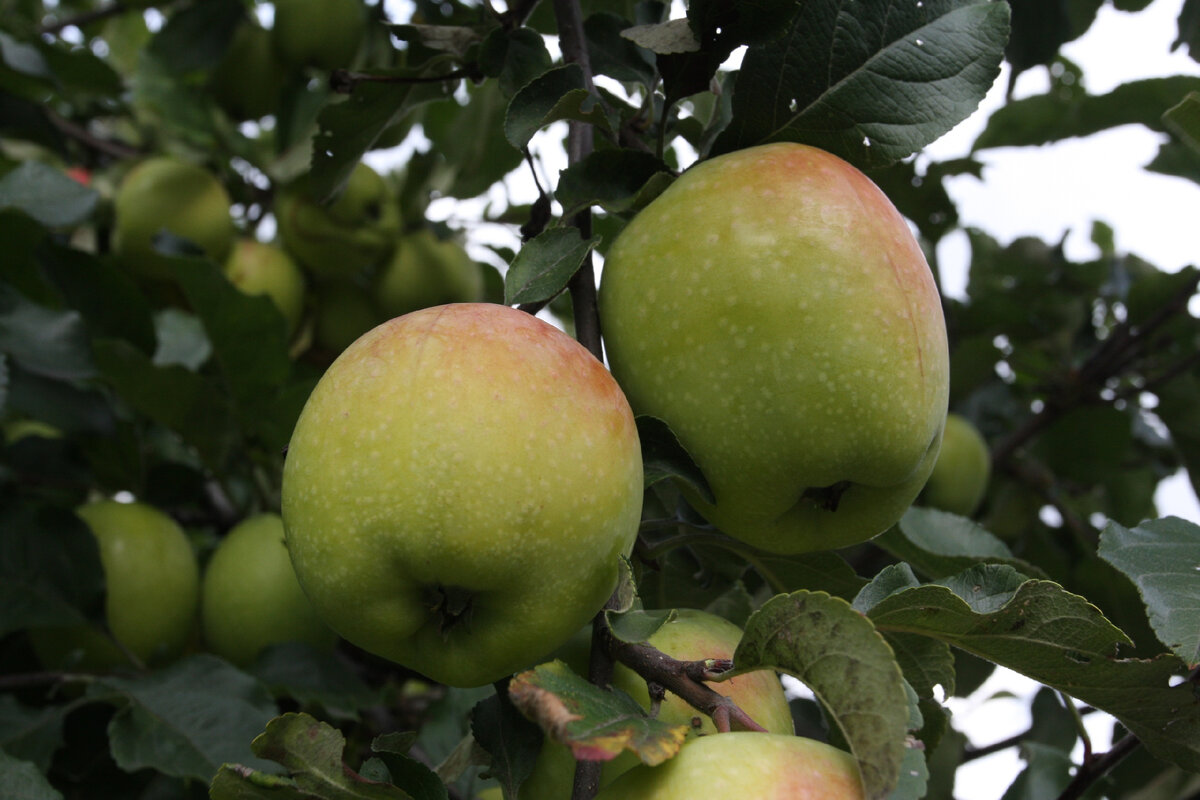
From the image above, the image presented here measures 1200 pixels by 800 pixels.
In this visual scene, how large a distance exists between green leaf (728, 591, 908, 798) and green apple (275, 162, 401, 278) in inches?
51.6

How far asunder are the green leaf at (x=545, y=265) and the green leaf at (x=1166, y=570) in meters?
0.47

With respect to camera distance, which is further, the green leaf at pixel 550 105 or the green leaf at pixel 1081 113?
the green leaf at pixel 1081 113

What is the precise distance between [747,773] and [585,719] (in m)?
0.10

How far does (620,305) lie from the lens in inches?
29.9

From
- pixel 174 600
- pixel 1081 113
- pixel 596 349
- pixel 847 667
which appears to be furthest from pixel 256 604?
pixel 1081 113

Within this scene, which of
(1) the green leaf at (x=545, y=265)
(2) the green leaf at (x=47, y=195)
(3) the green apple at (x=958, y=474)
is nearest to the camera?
(1) the green leaf at (x=545, y=265)

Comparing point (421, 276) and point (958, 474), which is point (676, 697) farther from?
point (958, 474)

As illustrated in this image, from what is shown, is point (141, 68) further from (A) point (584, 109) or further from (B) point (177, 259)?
(A) point (584, 109)

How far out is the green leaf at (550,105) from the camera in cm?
78

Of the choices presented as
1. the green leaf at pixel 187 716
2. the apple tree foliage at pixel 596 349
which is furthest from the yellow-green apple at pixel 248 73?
the green leaf at pixel 187 716

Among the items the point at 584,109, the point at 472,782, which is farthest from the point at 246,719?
the point at 584,109

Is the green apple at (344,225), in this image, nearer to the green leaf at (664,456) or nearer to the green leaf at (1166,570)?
the green leaf at (664,456)

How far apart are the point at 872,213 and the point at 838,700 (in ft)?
1.18

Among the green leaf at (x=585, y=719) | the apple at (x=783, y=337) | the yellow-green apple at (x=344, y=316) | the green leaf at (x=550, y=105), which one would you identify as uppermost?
the green leaf at (x=550, y=105)
